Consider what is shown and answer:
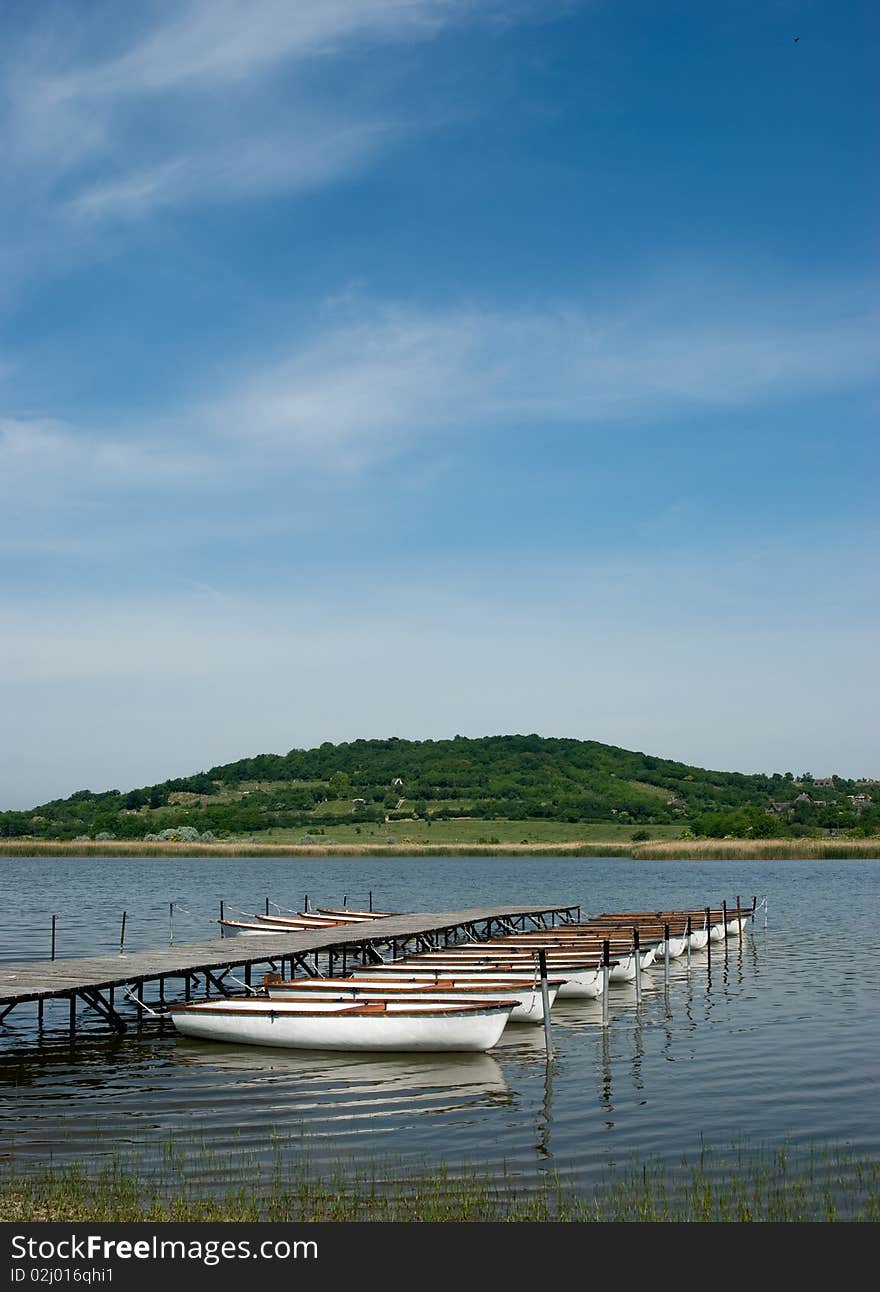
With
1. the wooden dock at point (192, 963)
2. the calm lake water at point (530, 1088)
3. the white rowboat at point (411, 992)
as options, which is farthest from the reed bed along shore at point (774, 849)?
the white rowboat at point (411, 992)

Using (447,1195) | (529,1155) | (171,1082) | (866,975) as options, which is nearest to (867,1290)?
(447,1195)

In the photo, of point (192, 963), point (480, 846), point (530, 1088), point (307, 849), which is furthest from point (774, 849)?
point (530, 1088)

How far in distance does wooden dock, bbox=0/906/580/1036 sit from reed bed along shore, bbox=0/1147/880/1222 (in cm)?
1045

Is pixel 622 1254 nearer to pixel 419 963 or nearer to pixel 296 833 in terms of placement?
pixel 419 963

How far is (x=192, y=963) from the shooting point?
102ft

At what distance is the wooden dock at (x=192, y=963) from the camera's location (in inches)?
1059

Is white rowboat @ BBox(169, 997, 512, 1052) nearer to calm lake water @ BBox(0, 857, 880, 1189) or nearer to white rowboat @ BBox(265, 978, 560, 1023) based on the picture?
calm lake water @ BBox(0, 857, 880, 1189)

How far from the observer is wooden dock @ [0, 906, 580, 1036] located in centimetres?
2691

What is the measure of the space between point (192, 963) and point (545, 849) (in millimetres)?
101190

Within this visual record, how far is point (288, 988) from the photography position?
29.5 meters

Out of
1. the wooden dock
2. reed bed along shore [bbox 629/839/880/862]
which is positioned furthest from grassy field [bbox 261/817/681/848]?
the wooden dock

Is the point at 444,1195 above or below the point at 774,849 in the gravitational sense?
above

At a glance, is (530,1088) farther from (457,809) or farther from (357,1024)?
(457,809)

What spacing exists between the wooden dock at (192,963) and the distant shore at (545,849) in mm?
62165
